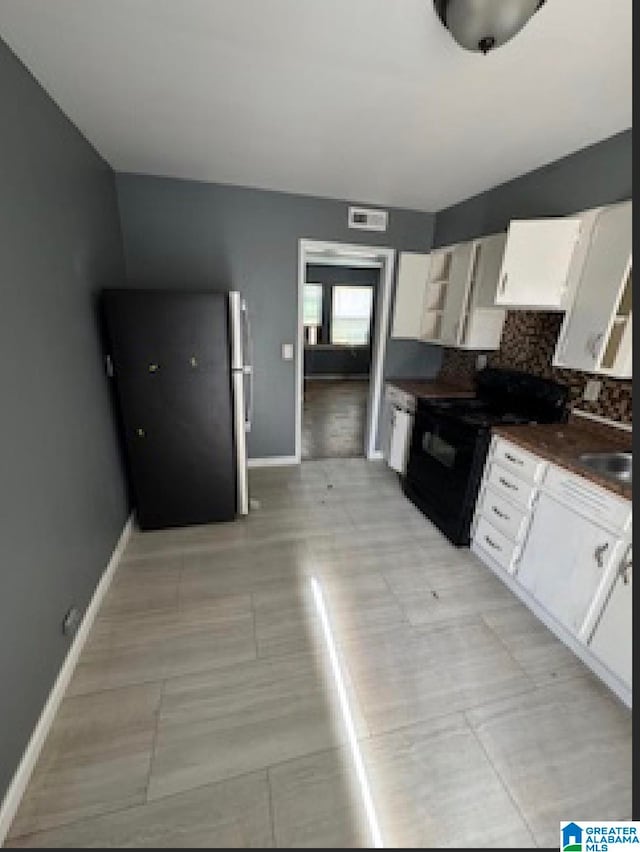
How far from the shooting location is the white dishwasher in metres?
3.11

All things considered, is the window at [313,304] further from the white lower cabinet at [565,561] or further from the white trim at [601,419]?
the white lower cabinet at [565,561]

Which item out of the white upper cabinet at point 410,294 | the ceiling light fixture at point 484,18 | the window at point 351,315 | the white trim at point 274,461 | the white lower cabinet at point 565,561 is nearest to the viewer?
the ceiling light fixture at point 484,18

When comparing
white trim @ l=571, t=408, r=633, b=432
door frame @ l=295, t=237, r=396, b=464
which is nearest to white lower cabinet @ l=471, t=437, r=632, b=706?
white trim @ l=571, t=408, r=633, b=432

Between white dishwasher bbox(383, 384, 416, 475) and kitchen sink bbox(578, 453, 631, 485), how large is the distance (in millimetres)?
1421

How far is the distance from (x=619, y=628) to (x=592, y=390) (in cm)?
129

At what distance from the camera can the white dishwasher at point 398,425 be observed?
10.2 feet

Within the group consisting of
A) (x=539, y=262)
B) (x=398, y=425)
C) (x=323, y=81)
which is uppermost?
(x=323, y=81)

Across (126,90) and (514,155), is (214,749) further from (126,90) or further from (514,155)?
(514,155)

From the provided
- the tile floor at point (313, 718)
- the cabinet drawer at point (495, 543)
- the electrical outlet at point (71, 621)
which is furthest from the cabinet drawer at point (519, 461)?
the electrical outlet at point (71, 621)

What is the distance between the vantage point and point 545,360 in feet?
7.83

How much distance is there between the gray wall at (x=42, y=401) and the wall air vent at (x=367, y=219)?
1.98m

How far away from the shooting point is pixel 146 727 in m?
1.36

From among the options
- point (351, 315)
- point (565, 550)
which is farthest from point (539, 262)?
point (351, 315)

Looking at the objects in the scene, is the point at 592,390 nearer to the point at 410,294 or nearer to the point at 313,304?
the point at 410,294
